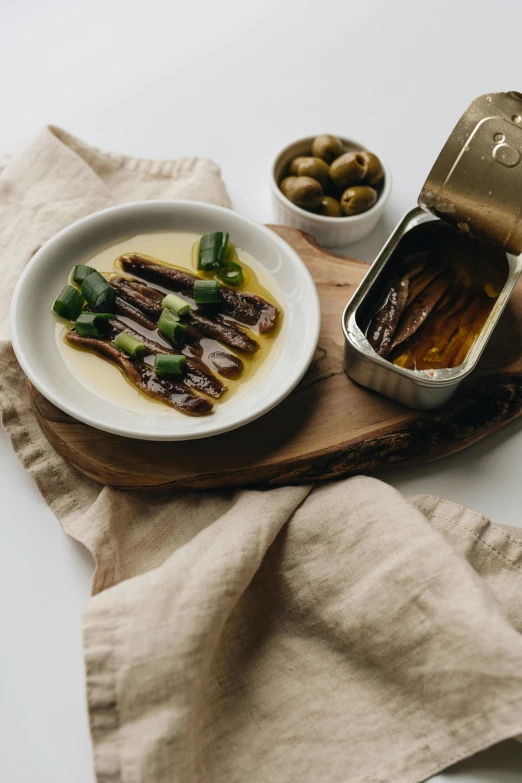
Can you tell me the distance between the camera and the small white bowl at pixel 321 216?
306cm

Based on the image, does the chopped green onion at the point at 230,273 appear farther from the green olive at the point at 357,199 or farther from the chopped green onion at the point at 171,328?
the green olive at the point at 357,199

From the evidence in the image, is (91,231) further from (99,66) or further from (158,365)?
(99,66)

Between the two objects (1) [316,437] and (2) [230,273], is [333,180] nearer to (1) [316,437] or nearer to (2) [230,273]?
(2) [230,273]

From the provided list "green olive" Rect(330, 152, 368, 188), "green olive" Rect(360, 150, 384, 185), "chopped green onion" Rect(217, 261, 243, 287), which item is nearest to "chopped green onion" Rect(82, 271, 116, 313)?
"chopped green onion" Rect(217, 261, 243, 287)

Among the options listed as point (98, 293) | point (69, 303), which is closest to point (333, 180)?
point (98, 293)

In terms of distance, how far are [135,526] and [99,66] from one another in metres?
2.66

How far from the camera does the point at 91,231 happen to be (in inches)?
113

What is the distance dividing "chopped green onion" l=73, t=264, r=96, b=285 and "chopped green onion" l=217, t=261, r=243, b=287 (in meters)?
0.50

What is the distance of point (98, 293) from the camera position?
2.69 metres

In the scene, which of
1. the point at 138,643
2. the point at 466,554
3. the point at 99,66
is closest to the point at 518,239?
the point at 466,554

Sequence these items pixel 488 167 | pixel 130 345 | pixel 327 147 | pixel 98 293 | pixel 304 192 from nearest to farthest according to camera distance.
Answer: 1. pixel 488 167
2. pixel 130 345
3. pixel 98 293
4. pixel 304 192
5. pixel 327 147

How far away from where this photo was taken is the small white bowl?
306cm

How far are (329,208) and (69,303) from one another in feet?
3.89

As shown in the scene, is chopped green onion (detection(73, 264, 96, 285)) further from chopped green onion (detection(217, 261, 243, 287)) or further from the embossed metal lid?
the embossed metal lid
